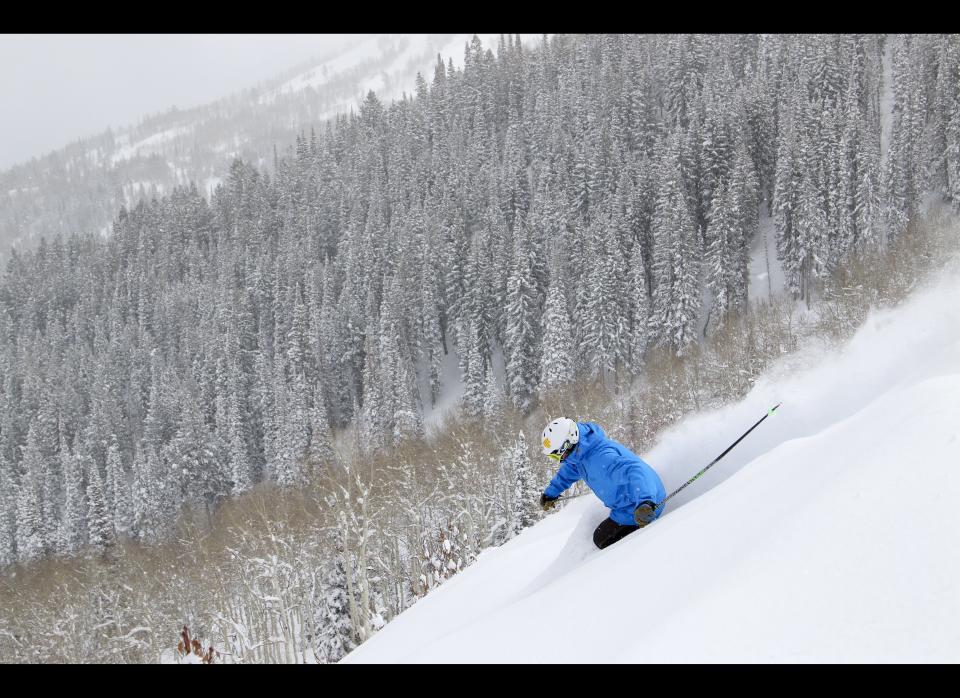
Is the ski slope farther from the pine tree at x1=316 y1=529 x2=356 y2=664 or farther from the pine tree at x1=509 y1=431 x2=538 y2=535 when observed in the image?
the pine tree at x1=316 y1=529 x2=356 y2=664

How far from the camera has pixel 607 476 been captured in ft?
24.5

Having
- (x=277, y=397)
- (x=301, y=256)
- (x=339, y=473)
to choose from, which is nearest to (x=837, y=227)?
(x=339, y=473)

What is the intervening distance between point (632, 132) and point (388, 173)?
45.3 metres

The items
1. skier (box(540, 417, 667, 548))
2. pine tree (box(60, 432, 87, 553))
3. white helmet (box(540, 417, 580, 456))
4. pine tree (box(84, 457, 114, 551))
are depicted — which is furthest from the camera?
pine tree (box(60, 432, 87, 553))

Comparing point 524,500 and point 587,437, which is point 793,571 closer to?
point 587,437

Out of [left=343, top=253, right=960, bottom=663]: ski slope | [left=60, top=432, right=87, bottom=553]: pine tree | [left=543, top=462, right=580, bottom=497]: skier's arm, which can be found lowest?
[left=60, top=432, right=87, bottom=553]: pine tree

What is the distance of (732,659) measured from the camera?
315 centimetres

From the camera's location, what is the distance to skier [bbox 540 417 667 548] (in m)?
7.29

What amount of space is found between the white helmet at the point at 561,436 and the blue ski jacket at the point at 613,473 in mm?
78

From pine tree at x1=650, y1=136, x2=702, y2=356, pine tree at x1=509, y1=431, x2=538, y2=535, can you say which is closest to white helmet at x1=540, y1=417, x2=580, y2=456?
pine tree at x1=509, y1=431, x2=538, y2=535

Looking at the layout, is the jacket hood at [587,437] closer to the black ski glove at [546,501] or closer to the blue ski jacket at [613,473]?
the blue ski jacket at [613,473]

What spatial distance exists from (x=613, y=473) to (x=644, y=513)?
0.55 m

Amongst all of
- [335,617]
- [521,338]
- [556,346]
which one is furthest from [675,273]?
[335,617]
